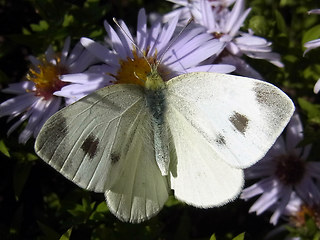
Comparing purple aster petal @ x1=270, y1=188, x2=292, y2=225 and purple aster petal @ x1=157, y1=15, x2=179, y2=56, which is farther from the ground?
purple aster petal @ x1=157, y1=15, x2=179, y2=56

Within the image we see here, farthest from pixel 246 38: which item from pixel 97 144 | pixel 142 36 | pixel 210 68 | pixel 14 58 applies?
pixel 14 58

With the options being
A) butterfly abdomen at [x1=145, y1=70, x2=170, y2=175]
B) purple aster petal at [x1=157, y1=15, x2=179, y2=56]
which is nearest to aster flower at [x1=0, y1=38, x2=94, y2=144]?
purple aster petal at [x1=157, y1=15, x2=179, y2=56]

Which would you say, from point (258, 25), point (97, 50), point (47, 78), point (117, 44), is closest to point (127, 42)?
point (117, 44)

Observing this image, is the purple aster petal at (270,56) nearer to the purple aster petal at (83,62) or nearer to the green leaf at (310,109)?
the green leaf at (310,109)

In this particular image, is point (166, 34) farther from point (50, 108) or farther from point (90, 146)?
point (90, 146)

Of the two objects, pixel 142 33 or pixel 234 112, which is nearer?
pixel 234 112

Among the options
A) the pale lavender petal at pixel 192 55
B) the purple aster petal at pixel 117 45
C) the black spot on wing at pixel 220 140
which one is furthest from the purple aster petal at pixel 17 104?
the black spot on wing at pixel 220 140

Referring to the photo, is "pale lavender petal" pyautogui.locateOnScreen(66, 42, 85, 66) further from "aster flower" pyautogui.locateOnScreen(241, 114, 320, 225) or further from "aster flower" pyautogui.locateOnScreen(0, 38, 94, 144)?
"aster flower" pyautogui.locateOnScreen(241, 114, 320, 225)
